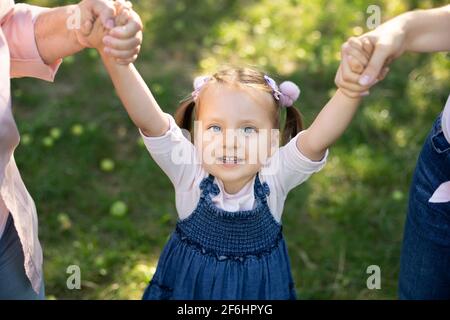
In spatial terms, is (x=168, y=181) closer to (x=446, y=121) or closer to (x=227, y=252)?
(x=227, y=252)

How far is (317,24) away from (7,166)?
3.05 metres

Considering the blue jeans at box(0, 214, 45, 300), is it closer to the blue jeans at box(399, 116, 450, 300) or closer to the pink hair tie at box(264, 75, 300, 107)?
the pink hair tie at box(264, 75, 300, 107)

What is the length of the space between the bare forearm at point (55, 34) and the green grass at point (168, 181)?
1307 millimetres

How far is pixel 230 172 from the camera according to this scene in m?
1.73

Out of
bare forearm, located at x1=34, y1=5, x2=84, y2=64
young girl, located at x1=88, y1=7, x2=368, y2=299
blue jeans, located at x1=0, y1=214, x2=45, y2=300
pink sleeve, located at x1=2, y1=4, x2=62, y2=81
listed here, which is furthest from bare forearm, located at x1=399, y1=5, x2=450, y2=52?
blue jeans, located at x1=0, y1=214, x2=45, y2=300

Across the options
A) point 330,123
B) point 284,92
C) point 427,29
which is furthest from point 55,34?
point 427,29

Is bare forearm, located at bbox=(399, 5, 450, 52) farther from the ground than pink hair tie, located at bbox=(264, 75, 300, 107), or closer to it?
farther from the ground

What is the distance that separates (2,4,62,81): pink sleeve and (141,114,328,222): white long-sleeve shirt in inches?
14.3

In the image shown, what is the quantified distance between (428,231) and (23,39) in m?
1.23

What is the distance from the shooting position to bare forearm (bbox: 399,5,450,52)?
5.30ft

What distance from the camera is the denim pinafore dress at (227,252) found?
1.83 meters

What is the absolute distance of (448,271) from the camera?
1938 mm

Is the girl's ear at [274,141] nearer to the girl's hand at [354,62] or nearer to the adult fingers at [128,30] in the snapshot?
the girl's hand at [354,62]
